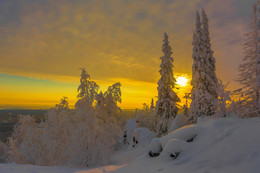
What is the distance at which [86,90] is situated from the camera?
83.6 ft

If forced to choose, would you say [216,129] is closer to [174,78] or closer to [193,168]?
[193,168]

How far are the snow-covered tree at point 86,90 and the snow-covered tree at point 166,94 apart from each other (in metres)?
8.95

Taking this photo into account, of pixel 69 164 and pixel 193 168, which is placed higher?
pixel 193 168

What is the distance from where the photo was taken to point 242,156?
A: 5.82 meters

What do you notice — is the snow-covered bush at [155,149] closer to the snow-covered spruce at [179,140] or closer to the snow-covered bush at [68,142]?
the snow-covered spruce at [179,140]

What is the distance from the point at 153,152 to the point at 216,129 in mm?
3462

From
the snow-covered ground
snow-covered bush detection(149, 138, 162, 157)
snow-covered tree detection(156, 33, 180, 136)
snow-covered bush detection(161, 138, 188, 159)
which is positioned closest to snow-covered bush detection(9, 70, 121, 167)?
snow-covered bush detection(149, 138, 162, 157)

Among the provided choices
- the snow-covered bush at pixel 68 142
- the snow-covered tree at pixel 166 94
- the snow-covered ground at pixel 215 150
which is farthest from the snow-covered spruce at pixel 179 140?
the snow-covered tree at pixel 166 94

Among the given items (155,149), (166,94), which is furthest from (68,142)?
(166,94)

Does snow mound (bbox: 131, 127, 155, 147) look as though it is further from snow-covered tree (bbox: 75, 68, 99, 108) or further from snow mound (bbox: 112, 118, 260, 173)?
snow mound (bbox: 112, 118, 260, 173)

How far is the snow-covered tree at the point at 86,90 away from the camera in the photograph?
24375mm

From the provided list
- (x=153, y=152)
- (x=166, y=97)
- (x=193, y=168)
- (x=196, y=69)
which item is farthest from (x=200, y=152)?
(x=166, y=97)

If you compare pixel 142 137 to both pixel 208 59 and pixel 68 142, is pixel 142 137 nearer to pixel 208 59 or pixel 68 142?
pixel 68 142

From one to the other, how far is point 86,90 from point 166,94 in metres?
11.2
